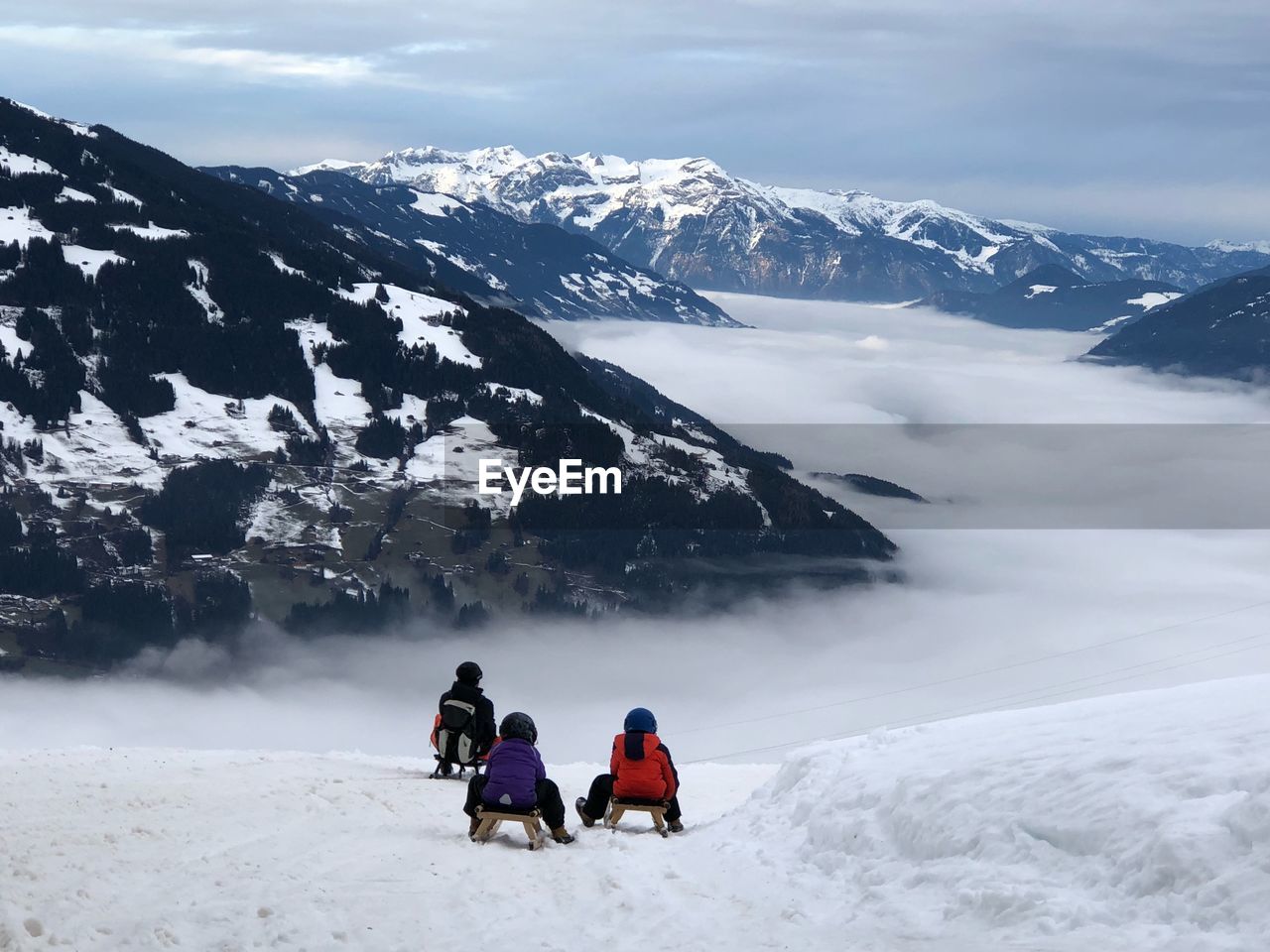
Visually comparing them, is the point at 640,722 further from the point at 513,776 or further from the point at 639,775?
the point at 513,776

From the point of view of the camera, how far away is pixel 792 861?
50.4ft

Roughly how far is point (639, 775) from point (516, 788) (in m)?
2.34

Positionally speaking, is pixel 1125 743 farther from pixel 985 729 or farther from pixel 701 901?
pixel 701 901

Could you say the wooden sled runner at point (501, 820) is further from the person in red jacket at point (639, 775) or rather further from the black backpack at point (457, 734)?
the black backpack at point (457, 734)

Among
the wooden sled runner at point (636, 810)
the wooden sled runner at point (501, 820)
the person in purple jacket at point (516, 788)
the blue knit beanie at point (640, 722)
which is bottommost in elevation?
the wooden sled runner at point (636, 810)

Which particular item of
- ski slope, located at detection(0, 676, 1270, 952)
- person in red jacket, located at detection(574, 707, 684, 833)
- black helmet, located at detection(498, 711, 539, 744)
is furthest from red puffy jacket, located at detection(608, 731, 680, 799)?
black helmet, located at detection(498, 711, 539, 744)

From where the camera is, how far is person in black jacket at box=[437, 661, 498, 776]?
2084 centimetres

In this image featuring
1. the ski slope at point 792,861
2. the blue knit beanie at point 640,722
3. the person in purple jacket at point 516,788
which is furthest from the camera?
the blue knit beanie at point 640,722

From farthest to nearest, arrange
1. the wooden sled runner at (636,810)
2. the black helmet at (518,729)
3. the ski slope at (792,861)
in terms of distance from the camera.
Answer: the wooden sled runner at (636,810)
the black helmet at (518,729)
the ski slope at (792,861)

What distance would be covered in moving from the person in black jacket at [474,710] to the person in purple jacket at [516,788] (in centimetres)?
343

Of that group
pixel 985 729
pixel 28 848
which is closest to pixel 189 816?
pixel 28 848

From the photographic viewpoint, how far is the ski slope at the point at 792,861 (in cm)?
1179

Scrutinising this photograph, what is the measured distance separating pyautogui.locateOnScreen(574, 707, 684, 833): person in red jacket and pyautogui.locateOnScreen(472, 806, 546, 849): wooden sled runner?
2008 mm

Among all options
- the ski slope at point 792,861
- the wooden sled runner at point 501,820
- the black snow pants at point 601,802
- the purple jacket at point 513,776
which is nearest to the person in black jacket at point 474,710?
the ski slope at point 792,861
